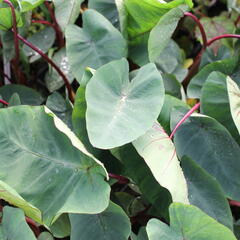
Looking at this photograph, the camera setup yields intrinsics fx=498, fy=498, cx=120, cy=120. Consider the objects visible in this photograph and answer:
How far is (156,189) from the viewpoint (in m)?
0.93

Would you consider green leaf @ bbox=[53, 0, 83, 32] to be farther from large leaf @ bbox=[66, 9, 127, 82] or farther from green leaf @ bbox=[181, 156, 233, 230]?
green leaf @ bbox=[181, 156, 233, 230]

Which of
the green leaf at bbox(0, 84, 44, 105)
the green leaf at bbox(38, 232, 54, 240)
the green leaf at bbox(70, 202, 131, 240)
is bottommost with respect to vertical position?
the green leaf at bbox(38, 232, 54, 240)

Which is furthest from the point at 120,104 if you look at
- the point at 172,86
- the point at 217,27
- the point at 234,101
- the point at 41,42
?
the point at 217,27

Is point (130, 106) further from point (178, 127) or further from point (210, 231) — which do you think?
point (210, 231)

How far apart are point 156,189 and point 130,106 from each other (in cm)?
17

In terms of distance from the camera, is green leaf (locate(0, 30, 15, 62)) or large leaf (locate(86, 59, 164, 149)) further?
green leaf (locate(0, 30, 15, 62))

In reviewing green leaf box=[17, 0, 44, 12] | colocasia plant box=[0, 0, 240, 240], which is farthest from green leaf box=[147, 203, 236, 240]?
green leaf box=[17, 0, 44, 12]

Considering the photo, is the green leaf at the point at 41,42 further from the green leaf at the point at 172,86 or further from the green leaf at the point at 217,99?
the green leaf at the point at 217,99

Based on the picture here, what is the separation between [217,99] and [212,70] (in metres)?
0.13

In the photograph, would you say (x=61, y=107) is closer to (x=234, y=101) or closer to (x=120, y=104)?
(x=120, y=104)

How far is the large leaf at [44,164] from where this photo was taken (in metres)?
0.84

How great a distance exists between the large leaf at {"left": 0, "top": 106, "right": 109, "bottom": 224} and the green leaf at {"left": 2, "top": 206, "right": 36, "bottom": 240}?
0.06 meters

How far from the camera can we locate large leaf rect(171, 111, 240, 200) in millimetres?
946

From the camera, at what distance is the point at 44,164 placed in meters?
0.86
